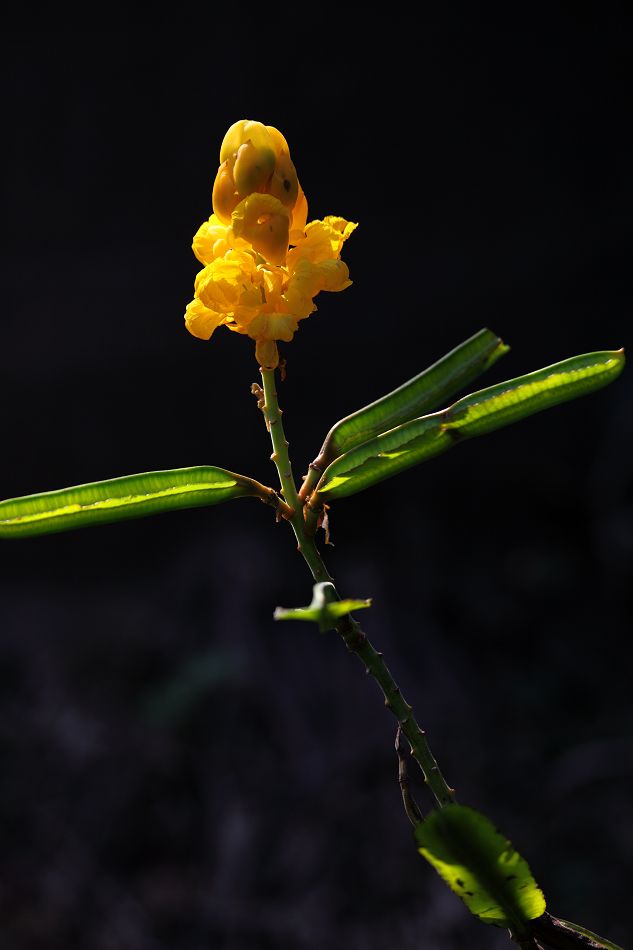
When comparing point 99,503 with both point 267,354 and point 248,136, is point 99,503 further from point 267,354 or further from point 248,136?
point 248,136

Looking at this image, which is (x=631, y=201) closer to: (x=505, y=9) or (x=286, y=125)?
(x=505, y=9)

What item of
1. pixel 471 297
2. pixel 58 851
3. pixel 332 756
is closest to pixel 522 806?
pixel 332 756

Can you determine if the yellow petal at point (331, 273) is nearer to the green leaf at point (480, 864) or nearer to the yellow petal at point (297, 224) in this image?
the yellow petal at point (297, 224)

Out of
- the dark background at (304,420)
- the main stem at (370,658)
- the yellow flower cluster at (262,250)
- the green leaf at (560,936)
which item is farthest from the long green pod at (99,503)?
the dark background at (304,420)

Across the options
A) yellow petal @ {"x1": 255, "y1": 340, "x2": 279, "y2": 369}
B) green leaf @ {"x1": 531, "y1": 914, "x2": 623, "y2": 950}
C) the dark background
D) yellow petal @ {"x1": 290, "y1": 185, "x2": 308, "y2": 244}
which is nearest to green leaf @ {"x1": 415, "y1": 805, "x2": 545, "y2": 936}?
green leaf @ {"x1": 531, "y1": 914, "x2": 623, "y2": 950}

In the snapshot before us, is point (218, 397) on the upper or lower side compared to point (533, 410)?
upper

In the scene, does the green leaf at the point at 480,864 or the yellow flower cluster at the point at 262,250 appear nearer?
the green leaf at the point at 480,864

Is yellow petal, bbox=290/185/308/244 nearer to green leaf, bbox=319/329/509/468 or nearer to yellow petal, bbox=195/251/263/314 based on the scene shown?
yellow petal, bbox=195/251/263/314
